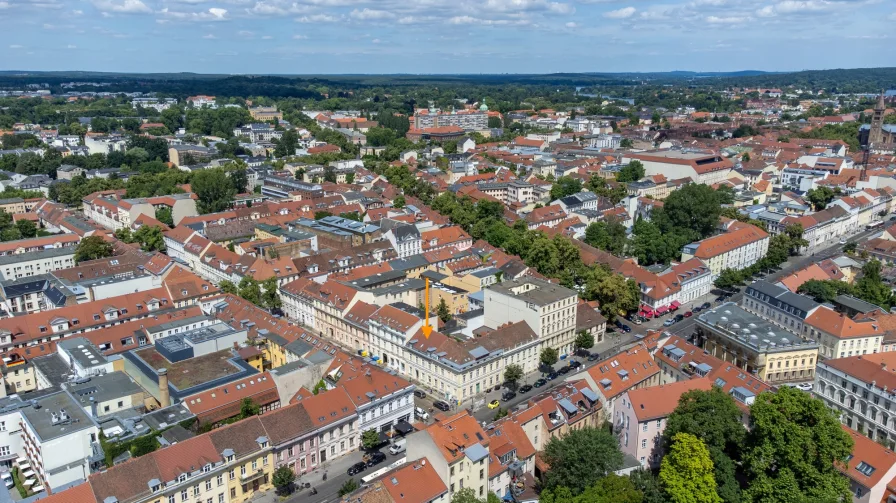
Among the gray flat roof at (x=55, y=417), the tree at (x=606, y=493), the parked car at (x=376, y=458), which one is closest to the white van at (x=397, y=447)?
the parked car at (x=376, y=458)

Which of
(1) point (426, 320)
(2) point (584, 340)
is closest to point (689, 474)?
(2) point (584, 340)

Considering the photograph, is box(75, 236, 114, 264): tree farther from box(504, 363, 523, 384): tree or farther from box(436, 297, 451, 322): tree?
box(504, 363, 523, 384): tree

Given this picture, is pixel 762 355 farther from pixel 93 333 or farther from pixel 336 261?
pixel 93 333

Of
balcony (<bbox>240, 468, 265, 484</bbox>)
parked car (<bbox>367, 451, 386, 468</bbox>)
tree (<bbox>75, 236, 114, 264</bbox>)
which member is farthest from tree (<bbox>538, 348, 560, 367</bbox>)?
tree (<bbox>75, 236, 114, 264</bbox>)

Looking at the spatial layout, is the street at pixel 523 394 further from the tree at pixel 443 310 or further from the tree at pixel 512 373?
the tree at pixel 443 310

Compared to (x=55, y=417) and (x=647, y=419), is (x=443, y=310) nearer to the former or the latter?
(x=647, y=419)
